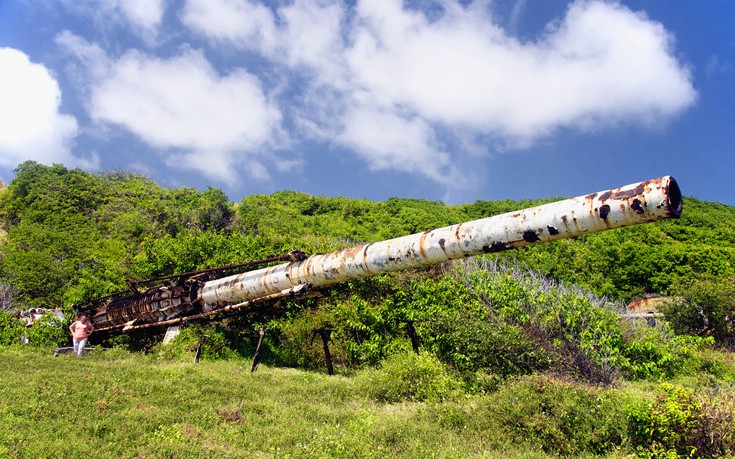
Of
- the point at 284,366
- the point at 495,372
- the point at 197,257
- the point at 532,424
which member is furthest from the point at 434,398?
the point at 197,257

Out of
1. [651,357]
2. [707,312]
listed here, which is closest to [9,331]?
[651,357]

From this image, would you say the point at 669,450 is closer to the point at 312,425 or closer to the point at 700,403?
the point at 700,403

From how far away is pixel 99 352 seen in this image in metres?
12.3

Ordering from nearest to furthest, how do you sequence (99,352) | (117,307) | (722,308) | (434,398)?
(434,398) → (99,352) → (117,307) → (722,308)

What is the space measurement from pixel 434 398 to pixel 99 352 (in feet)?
29.2

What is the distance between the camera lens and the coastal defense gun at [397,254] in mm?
4840

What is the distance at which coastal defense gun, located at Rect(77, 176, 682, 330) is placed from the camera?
4.84 metres

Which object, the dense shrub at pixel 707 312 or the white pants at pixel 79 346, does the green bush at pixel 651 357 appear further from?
the white pants at pixel 79 346

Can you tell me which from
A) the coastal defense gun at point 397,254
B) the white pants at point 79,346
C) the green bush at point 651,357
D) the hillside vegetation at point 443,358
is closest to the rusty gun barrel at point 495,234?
the coastal defense gun at point 397,254

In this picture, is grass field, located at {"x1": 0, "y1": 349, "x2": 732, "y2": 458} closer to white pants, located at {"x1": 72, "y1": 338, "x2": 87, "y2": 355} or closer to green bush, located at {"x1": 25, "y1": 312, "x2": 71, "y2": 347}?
white pants, located at {"x1": 72, "y1": 338, "x2": 87, "y2": 355}

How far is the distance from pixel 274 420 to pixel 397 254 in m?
2.93

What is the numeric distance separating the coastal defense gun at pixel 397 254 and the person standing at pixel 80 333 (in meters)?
0.66

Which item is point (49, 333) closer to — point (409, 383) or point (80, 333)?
point (80, 333)

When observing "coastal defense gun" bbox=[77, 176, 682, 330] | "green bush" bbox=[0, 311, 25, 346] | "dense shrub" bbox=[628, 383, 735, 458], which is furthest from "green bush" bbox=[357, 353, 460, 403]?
"green bush" bbox=[0, 311, 25, 346]
